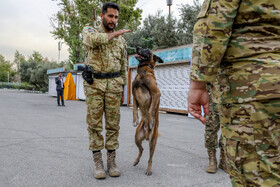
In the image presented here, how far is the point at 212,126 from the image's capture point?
327 centimetres

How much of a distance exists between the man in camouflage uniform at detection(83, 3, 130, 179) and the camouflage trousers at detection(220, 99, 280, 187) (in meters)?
2.13

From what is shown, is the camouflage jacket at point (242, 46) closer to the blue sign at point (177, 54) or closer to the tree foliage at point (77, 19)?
the blue sign at point (177, 54)

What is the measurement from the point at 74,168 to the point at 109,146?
0.63 metres

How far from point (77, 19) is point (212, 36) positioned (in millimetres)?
27944

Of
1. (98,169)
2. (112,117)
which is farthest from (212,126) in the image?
(98,169)

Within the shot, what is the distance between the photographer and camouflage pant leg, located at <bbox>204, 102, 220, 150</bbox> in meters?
3.23

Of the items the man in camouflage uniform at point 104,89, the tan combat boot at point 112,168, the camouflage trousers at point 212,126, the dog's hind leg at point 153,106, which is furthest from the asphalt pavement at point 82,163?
the dog's hind leg at point 153,106

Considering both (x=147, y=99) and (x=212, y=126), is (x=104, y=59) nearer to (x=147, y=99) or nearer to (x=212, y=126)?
(x=147, y=99)

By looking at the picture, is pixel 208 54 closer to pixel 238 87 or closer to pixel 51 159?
pixel 238 87

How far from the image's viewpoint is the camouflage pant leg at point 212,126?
3227 mm

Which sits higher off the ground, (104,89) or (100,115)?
(104,89)

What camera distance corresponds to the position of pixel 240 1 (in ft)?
3.90

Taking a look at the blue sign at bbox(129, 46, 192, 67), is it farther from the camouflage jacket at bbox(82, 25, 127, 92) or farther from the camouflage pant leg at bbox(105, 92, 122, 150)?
the camouflage pant leg at bbox(105, 92, 122, 150)

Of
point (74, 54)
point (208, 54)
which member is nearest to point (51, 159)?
Result: point (208, 54)
